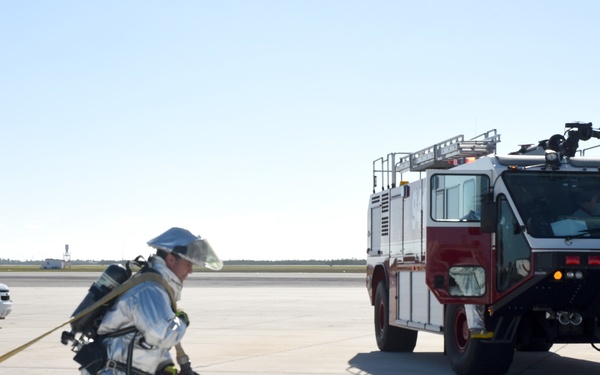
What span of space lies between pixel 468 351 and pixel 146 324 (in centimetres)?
872

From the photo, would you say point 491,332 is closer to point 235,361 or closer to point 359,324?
point 235,361

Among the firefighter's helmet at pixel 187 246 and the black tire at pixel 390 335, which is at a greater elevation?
the firefighter's helmet at pixel 187 246

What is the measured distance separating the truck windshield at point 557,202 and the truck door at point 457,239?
48cm

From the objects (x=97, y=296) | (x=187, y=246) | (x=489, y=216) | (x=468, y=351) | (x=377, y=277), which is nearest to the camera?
(x=187, y=246)

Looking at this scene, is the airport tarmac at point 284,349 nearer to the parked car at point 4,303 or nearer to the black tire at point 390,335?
the black tire at point 390,335

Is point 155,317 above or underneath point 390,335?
above

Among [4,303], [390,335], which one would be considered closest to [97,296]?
[390,335]

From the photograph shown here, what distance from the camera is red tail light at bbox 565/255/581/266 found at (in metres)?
12.4

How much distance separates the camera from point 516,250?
12.7 metres

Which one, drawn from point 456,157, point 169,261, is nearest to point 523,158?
point 456,157

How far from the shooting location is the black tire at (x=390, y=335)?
17.5 metres

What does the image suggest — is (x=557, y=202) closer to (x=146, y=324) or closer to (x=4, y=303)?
(x=146, y=324)

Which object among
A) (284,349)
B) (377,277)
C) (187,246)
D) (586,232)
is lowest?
(284,349)

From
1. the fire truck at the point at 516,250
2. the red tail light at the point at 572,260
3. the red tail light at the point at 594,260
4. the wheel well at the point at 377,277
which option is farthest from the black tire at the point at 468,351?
the wheel well at the point at 377,277
